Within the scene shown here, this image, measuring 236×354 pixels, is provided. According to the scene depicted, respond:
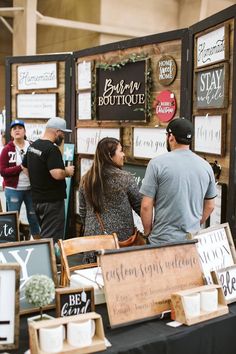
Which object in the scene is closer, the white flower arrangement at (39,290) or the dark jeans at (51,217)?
the white flower arrangement at (39,290)

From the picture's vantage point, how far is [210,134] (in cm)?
321

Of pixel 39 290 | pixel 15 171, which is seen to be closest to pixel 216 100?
pixel 39 290

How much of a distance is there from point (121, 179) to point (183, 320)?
125 centimetres

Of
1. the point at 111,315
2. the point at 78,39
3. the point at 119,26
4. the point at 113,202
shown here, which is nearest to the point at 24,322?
the point at 111,315

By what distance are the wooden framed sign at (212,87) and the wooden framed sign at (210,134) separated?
9cm

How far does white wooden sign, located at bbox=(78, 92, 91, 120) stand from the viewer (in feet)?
15.2

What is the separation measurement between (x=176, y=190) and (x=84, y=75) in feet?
8.44

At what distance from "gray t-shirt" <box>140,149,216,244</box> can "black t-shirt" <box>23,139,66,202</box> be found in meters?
1.50

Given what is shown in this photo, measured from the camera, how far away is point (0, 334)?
1.52 meters

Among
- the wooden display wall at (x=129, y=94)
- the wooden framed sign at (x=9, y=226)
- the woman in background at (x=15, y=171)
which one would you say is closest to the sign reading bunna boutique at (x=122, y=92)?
the wooden display wall at (x=129, y=94)

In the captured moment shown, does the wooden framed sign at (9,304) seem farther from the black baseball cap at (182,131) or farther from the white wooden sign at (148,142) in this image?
the white wooden sign at (148,142)

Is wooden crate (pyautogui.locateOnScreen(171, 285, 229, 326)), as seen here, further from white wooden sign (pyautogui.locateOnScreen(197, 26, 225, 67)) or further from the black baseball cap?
white wooden sign (pyautogui.locateOnScreen(197, 26, 225, 67))

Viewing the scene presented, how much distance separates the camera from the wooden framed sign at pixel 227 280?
75.0 inches

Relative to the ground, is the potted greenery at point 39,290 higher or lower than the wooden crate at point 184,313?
higher
